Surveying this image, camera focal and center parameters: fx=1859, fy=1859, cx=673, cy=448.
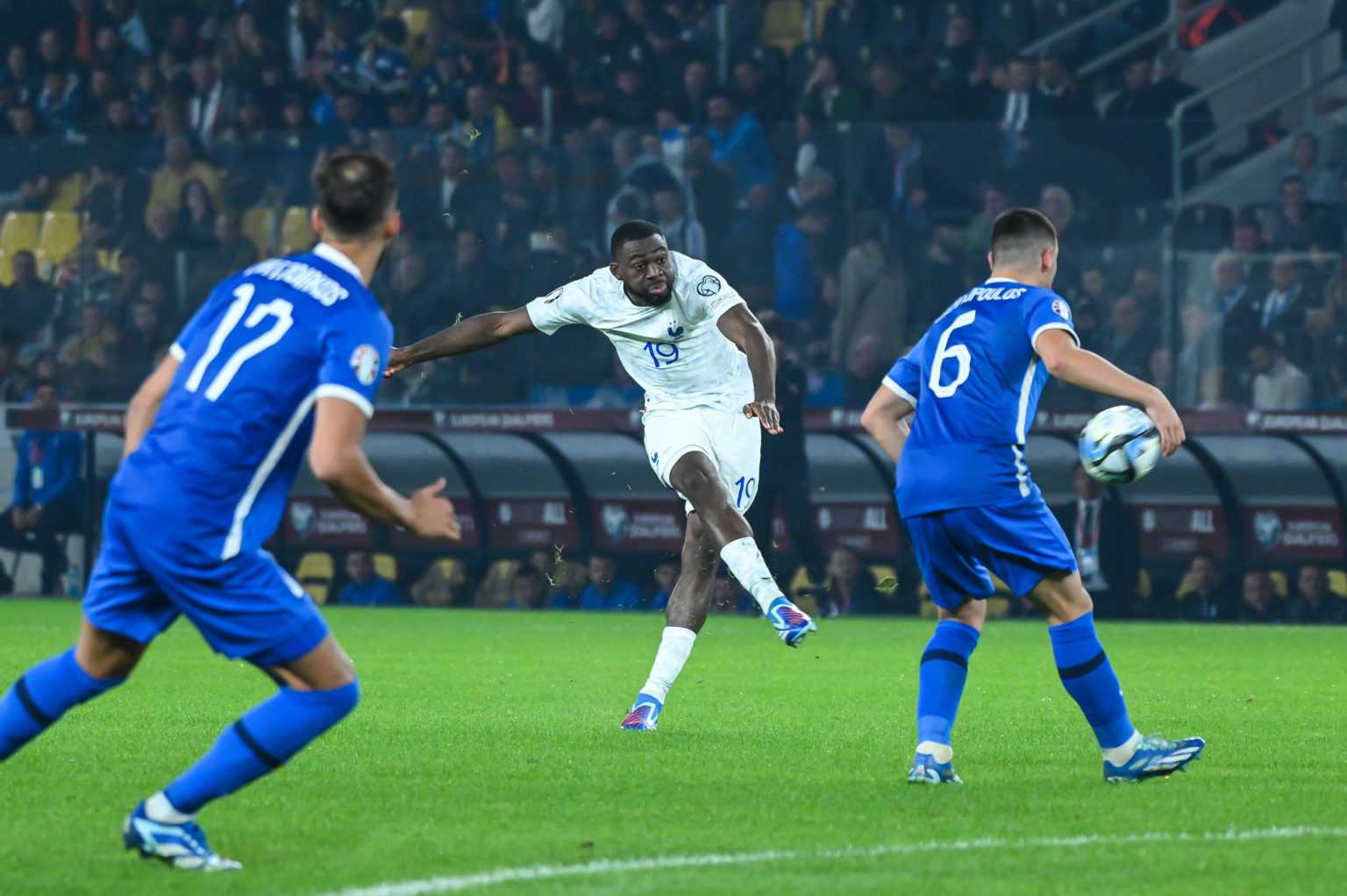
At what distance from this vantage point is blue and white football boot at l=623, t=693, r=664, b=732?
24.0 ft

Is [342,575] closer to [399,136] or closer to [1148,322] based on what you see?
[399,136]

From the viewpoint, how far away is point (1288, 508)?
14.3m

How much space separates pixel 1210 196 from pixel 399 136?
6.83m

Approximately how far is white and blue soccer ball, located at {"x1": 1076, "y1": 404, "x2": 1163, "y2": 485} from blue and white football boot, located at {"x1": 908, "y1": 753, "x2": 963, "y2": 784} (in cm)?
103

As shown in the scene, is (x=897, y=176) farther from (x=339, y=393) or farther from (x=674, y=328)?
(x=339, y=393)

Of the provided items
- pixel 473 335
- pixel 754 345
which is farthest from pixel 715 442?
pixel 473 335

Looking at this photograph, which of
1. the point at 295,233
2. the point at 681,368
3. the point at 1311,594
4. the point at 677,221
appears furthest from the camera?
the point at 295,233

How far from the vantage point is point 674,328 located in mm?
8047

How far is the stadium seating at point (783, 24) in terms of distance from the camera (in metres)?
17.4

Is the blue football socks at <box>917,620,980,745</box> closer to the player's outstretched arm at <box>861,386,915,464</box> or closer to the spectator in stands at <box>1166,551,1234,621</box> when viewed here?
the player's outstretched arm at <box>861,386,915,464</box>

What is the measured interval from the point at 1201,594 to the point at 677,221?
204 inches

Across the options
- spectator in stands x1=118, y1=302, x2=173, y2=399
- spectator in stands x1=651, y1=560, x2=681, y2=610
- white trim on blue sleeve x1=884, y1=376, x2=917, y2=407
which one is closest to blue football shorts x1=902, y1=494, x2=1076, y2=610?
white trim on blue sleeve x1=884, y1=376, x2=917, y2=407

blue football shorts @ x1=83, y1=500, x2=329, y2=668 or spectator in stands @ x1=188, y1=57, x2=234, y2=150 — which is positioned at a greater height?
spectator in stands @ x1=188, y1=57, x2=234, y2=150

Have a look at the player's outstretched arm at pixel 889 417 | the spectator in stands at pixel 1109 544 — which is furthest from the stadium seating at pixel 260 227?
the player's outstretched arm at pixel 889 417
